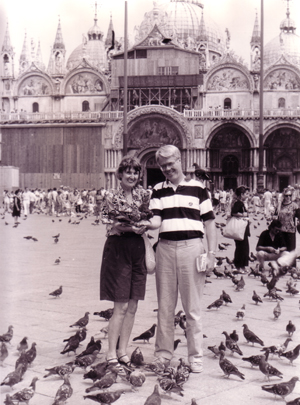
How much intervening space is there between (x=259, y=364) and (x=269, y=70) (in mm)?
38838

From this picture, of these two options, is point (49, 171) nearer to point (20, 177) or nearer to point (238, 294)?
point (20, 177)

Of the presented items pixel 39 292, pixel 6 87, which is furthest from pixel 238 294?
pixel 6 87

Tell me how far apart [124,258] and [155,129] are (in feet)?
119

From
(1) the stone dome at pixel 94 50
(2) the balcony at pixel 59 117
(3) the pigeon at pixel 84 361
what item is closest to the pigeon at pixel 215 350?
(3) the pigeon at pixel 84 361

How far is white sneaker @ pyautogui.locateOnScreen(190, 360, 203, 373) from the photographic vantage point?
14.6 ft

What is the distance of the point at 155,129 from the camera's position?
40531 mm

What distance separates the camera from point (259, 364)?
4.37 m

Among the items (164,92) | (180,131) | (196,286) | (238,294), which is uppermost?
(164,92)

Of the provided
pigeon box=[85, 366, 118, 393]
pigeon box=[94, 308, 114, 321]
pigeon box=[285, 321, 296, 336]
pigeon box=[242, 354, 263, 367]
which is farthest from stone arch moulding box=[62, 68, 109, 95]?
pigeon box=[85, 366, 118, 393]

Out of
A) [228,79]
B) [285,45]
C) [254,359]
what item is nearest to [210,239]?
[254,359]

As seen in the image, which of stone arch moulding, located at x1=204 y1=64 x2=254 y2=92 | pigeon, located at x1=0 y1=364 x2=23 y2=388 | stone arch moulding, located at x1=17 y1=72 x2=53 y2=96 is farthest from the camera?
stone arch moulding, located at x1=17 y1=72 x2=53 y2=96

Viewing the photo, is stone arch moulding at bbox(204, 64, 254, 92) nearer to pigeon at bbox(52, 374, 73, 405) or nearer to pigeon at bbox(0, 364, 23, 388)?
pigeon at bbox(0, 364, 23, 388)

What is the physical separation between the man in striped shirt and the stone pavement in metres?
0.27

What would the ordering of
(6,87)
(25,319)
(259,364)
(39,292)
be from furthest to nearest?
(6,87), (39,292), (25,319), (259,364)
